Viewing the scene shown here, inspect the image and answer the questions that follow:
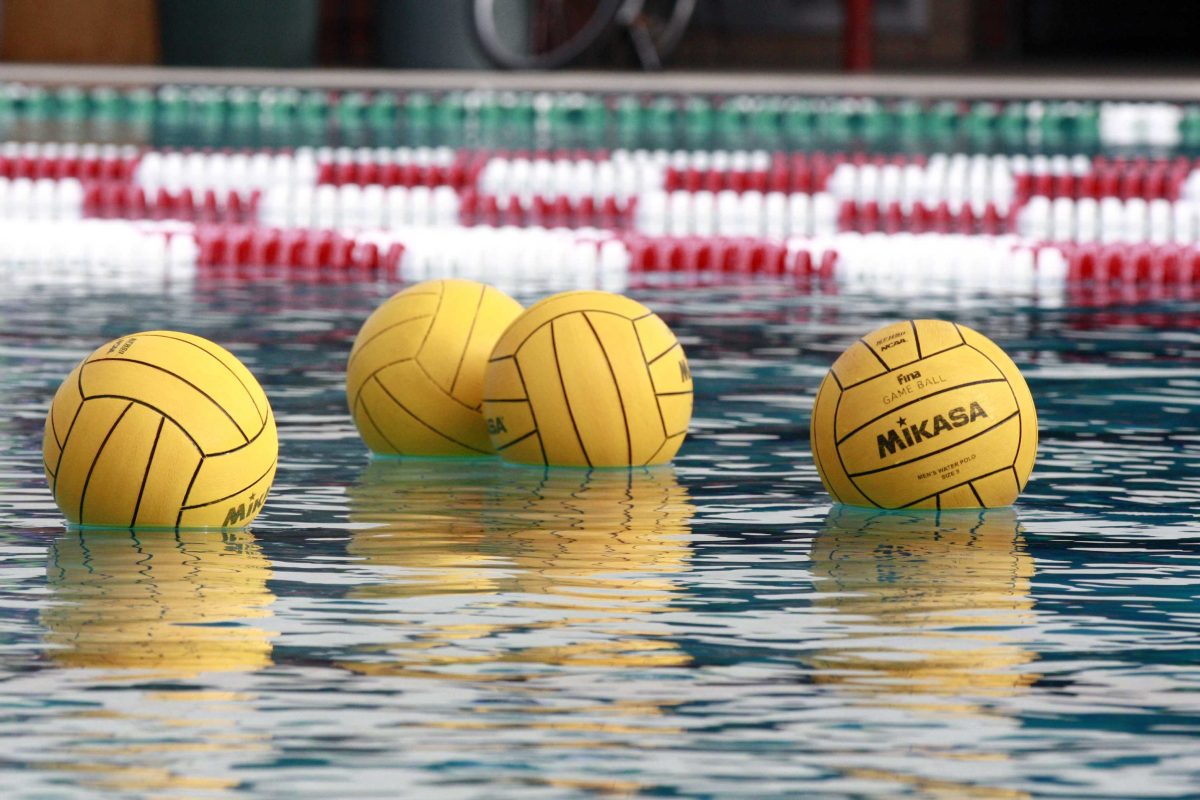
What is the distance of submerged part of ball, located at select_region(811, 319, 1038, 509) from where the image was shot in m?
4.90

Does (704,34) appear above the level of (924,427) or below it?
above

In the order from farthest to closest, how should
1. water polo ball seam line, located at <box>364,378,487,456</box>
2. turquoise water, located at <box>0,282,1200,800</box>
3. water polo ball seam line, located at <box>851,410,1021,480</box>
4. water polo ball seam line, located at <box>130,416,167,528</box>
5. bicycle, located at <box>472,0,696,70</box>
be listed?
bicycle, located at <box>472,0,696,70</box> → water polo ball seam line, located at <box>364,378,487,456</box> → water polo ball seam line, located at <box>851,410,1021,480</box> → water polo ball seam line, located at <box>130,416,167,528</box> → turquoise water, located at <box>0,282,1200,800</box>

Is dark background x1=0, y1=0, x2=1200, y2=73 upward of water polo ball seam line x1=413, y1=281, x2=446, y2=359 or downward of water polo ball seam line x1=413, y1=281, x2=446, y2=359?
upward

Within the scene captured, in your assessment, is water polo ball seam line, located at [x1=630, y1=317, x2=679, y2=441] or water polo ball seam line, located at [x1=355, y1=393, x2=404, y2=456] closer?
water polo ball seam line, located at [x1=630, y1=317, x2=679, y2=441]

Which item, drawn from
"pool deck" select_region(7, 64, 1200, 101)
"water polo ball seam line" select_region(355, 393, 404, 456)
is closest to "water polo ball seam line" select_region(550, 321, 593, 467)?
"water polo ball seam line" select_region(355, 393, 404, 456)

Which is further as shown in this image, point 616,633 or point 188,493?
point 188,493

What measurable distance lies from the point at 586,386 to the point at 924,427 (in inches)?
33.1

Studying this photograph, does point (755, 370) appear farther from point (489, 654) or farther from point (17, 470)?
point (489, 654)

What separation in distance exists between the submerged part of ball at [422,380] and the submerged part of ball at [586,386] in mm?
165

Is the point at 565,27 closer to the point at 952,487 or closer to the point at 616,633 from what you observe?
the point at 952,487

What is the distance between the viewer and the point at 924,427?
4895 millimetres

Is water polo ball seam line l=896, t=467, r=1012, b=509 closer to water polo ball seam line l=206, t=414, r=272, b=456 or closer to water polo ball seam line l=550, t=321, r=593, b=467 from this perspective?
water polo ball seam line l=550, t=321, r=593, b=467

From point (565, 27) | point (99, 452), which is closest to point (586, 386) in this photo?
point (99, 452)

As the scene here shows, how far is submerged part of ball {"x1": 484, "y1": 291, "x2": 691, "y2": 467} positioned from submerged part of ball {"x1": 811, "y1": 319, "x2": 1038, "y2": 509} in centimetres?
53
